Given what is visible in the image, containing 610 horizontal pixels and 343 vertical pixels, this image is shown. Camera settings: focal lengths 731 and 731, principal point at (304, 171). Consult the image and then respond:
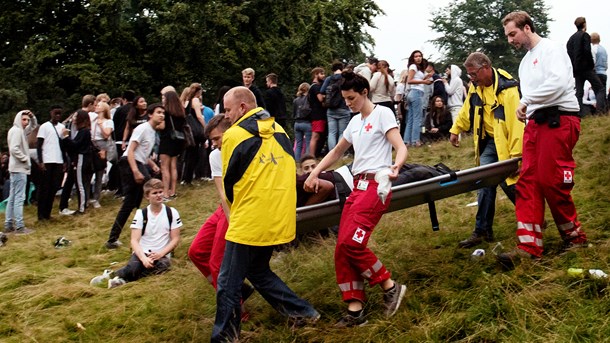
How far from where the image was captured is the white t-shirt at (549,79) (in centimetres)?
546

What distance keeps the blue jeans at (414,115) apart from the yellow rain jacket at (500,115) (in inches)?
269

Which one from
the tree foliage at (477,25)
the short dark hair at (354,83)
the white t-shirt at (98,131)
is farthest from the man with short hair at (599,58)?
the tree foliage at (477,25)

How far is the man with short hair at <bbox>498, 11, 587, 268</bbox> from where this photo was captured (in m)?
5.49

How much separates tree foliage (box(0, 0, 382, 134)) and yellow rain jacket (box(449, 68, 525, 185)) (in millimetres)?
15549

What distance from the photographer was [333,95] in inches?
500

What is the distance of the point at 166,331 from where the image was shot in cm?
589

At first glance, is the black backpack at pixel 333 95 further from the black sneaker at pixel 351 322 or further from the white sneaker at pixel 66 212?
the black sneaker at pixel 351 322

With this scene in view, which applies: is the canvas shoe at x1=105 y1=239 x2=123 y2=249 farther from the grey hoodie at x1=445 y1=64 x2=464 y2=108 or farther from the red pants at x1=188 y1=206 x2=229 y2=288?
the grey hoodie at x1=445 y1=64 x2=464 y2=108

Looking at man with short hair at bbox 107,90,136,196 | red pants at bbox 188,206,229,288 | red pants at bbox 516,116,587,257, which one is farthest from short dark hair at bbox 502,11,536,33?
man with short hair at bbox 107,90,136,196

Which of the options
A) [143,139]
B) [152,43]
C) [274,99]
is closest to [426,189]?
[143,139]

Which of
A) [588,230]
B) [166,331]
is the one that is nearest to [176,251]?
[166,331]

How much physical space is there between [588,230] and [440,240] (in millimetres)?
1376

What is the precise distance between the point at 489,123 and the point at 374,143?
177cm

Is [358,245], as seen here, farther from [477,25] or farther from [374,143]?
[477,25]
